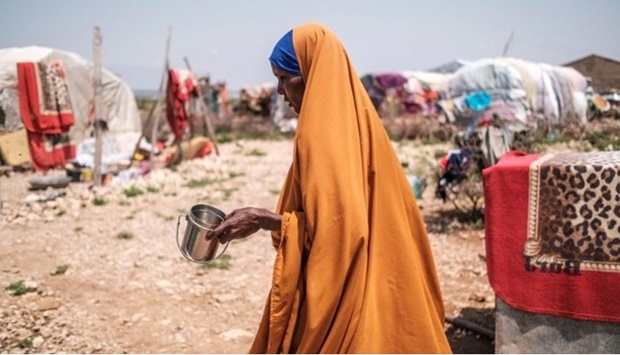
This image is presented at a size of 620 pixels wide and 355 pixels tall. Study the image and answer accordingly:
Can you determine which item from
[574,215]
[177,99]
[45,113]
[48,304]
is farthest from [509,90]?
[48,304]

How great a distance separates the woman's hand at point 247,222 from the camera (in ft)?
5.00

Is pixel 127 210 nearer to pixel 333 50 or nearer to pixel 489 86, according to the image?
pixel 333 50

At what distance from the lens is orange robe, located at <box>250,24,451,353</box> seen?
4.57 feet

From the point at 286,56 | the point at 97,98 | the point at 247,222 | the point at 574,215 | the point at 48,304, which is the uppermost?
the point at 286,56

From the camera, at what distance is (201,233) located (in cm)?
176

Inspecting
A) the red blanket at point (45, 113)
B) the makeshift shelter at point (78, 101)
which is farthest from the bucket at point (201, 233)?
the red blanket at point (45, 113)

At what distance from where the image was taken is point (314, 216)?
1.39m

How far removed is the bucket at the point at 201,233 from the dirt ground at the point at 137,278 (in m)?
1.15

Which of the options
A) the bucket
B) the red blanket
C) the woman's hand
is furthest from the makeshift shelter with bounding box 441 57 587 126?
the woman's hand

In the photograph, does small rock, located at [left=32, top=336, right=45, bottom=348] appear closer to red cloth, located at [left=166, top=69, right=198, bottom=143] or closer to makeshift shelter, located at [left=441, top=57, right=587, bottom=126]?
red cloth, located at [left=166, top=69, right=198, bottom=143]

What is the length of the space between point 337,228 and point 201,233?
592 millimetres

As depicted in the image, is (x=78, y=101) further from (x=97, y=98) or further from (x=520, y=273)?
(x=520, y=273)

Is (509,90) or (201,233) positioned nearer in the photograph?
(201,233)

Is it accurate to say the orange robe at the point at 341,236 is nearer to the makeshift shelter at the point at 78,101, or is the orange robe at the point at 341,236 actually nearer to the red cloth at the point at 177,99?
the makeshift shelter at the point at 78,101
